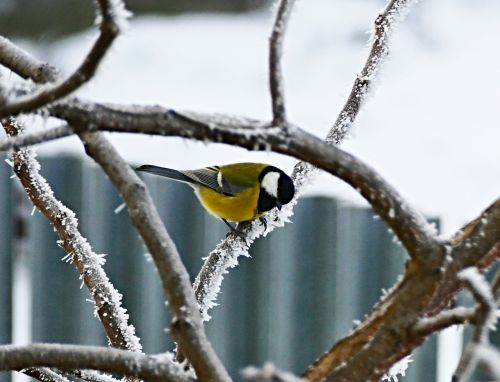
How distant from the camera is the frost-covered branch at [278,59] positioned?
22.8 inches

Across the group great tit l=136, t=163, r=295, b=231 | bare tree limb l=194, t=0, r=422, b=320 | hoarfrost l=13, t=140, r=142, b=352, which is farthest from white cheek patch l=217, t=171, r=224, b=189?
hoarfrost l=13, t=140, r=142, b=352

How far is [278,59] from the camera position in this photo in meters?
0.59

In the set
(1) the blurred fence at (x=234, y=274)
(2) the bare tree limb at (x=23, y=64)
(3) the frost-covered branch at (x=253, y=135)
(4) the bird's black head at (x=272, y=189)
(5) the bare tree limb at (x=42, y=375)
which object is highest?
(1) the blurred fence at (x=234, y=274)

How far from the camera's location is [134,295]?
286 cm

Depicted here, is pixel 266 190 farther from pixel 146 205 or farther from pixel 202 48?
pixel 202 48

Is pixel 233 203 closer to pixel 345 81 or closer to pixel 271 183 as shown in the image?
pixel 271 183

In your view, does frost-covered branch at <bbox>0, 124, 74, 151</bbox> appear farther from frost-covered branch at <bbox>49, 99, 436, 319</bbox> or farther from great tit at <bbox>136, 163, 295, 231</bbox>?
great tit at <bbox>136, 163, 295, 231</bbox>

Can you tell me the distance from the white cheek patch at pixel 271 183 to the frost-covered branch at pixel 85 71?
0.96m

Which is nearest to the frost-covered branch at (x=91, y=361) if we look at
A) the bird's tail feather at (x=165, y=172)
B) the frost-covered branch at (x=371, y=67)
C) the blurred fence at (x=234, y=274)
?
the frost-covered branch at (x=371, y=67)

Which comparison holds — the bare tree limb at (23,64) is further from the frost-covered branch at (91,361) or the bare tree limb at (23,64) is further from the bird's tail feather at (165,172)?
the bird's tail feather at (165,172)

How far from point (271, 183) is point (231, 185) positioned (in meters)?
0.26

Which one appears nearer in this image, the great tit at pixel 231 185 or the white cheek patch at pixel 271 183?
the white cheek patch at pixel 271 183

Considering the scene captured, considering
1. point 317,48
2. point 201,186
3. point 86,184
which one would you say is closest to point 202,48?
point 317,48

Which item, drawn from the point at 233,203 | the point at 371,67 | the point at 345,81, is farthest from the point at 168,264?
the point at 345,81
